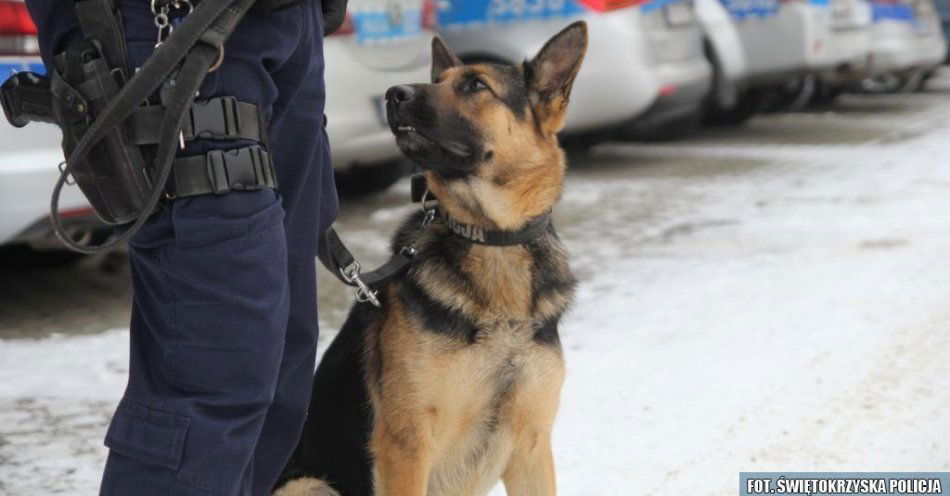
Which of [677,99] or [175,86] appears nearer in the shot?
[175,86]

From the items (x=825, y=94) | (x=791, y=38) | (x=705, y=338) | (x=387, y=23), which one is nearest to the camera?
(x=705, y=338)

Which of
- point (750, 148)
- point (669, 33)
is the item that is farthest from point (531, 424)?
point (750, 148)

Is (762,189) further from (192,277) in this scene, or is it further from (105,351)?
(192,277)

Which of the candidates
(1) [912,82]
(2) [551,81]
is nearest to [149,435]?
(2) [551,81]

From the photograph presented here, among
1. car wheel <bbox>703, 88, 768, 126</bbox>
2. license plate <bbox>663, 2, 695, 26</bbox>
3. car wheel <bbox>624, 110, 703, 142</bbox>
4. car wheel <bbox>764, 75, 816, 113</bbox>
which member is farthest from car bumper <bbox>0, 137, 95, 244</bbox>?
car wheel <bbox>764, 75, 816, 113</bbox>

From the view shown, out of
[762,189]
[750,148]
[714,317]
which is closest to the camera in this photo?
[714,317]

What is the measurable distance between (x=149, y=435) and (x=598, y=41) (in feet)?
20.5

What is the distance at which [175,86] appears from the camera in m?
1.90

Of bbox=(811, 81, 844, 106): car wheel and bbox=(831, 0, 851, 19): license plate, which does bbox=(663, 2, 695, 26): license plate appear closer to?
bbox=(831, 0, 851, 19): license plate

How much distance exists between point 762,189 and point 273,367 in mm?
6101

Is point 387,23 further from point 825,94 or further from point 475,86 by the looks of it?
point 825,94

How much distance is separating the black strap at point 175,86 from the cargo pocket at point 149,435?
0.96 ft

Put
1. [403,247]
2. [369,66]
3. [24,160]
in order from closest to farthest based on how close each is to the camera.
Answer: [403,247], [24,160], [369,66]

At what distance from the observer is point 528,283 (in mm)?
2814
